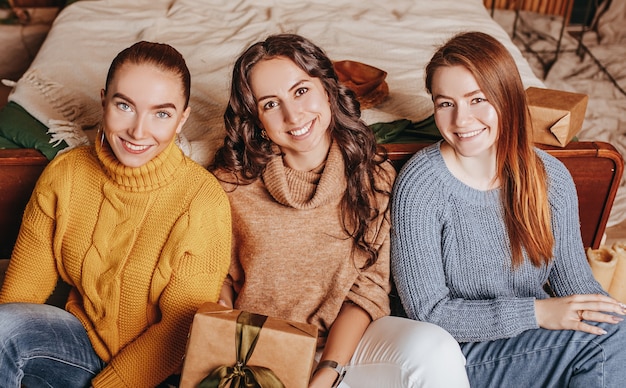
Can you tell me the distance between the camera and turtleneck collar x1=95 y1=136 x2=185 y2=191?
4.50ft

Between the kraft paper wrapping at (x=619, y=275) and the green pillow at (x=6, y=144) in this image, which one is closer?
the green pillow at (x=6, y=144)

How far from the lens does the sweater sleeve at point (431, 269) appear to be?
4.89ft

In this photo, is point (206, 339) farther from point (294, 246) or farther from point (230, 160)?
point (230, 160)

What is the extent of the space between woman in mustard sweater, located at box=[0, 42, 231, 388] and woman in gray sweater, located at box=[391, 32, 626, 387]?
17.2 inches

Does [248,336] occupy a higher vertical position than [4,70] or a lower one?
higher

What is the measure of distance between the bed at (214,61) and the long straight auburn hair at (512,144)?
250 millimetres

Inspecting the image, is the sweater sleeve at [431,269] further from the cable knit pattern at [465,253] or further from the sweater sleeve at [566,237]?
the sweater sleeve at [566,237]

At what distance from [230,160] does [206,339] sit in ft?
1.58

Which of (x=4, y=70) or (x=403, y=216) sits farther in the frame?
(x=4, y=70)

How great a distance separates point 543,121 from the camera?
5.47ft

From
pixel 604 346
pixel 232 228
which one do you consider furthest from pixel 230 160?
pixel 604 346

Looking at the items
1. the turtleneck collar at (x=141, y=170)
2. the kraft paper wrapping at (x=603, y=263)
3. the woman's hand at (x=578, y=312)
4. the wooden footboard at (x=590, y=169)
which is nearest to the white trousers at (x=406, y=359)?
the woman's hand at (x=578, y=312)

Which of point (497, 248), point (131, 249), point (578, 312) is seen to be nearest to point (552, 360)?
point (578, 312)

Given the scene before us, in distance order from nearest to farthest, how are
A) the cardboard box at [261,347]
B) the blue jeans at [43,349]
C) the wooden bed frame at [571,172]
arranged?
the cardboard box at [261,347] → the blue jeans at [43,349] → the wooden bed frame at [571,172]
